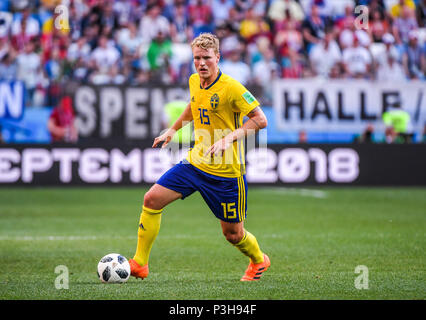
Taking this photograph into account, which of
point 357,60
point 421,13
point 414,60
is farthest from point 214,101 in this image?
point 421,13

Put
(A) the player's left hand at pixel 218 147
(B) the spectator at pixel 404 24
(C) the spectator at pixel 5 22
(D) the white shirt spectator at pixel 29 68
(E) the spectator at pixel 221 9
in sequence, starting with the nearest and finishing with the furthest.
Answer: (A) the player's left hand at pixel 218 147
(D) the white shirt spectator at pixel 29 68
(C) the spectator at pixel 5 22
(B) the spectator at pixel 404 24
(E) the spectator at pixel 221 9

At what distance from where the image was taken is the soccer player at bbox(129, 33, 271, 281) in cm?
706

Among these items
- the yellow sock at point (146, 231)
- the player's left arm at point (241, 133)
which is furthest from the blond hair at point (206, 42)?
the yellow sock at point (146, 231)

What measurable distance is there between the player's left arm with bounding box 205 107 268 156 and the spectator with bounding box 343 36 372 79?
40.6ft

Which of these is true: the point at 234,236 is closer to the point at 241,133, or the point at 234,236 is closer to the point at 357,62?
the point at 241,133

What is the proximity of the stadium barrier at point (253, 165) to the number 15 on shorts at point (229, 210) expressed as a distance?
9.91 metres

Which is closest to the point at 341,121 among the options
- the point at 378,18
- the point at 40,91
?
the point at 378,18

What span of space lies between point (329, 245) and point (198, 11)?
1223 centimetres

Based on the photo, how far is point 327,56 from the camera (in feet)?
63.9

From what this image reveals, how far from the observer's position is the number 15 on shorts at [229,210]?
282 inches

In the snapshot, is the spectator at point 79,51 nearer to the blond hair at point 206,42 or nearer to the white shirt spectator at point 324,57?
the white shirt spectator at point 324,57

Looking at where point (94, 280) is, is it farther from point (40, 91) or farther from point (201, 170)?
point (40, 91)

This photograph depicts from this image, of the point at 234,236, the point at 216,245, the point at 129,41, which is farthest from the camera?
the point at 129,41

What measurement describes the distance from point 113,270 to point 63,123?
10.6 metres
